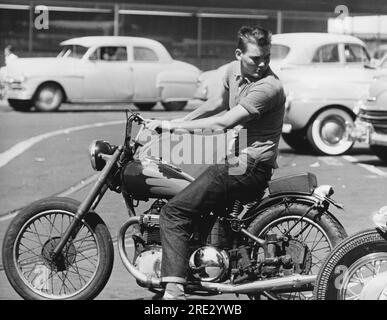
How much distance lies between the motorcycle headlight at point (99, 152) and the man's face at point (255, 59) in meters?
0.88

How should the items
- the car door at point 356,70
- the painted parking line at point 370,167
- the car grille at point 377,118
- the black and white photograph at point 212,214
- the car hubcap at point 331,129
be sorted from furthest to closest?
1. the car hubcap at point 331,129
2. the car door at point 356,70
3. the car grille at point 377,118
4. the painted parking line at point 370,167
5. the black and white photograph at point 212,214

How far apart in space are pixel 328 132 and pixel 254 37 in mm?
8749

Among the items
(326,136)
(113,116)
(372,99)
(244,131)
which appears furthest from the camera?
(113,116)

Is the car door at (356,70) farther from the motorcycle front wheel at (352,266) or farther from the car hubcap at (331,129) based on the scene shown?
the motorcycle front wheel at (352,266)

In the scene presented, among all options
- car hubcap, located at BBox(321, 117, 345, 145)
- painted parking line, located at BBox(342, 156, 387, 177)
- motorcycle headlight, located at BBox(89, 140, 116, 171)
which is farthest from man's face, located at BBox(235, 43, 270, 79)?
car hubcap, located at BBox(321, 117, 345, 145)

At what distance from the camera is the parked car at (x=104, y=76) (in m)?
12.6

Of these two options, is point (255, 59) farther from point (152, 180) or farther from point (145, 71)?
point (145, 71)

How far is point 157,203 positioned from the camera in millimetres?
5730

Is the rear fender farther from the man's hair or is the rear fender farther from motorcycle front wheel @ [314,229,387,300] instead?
the man's hair

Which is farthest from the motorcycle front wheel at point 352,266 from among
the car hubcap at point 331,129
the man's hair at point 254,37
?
the car hubcap at point 331,129

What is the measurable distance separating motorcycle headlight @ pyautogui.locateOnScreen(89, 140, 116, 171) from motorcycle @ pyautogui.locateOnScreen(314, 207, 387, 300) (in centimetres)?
139

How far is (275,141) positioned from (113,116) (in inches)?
568
